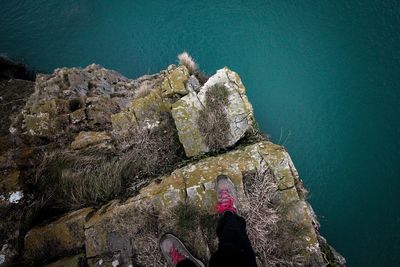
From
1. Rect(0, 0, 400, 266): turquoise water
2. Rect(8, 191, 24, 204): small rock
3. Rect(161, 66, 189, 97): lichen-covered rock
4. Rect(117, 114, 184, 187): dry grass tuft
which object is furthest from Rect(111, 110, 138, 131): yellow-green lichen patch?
Rect(0, 0, 400, 266): turquoise water

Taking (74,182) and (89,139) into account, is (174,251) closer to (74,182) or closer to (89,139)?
(74,182)

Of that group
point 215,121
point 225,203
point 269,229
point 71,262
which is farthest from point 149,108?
point 269,229

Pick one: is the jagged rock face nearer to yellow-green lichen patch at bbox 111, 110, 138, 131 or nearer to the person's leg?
the person's leg

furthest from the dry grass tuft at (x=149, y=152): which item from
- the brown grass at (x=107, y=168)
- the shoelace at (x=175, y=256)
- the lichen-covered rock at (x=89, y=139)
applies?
the shoelace at (x=175, y=256)

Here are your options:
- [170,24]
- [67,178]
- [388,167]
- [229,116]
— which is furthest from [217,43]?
[67,178]

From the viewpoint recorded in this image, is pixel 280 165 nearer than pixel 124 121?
Yes

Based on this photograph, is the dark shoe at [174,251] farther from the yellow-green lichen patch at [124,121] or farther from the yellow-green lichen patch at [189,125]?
the yellow-green lichen patch at [124,121]
